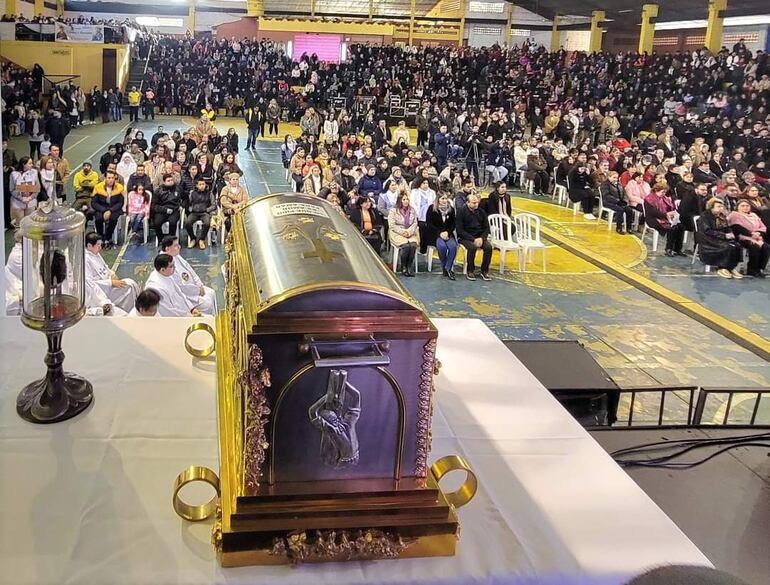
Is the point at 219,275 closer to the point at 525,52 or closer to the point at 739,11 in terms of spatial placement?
the point at 525,52

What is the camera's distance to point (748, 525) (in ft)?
7.80

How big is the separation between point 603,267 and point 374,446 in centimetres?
662

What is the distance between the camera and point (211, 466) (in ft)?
5.69

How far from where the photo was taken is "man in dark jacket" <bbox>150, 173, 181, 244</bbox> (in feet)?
24.1

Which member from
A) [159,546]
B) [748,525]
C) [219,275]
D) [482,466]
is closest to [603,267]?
[219,275]

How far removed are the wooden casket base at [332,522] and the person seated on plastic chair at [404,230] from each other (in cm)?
561

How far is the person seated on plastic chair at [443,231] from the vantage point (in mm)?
7152

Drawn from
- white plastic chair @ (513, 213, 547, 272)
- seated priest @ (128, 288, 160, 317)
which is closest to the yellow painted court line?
white plastic chair @ (513, 213, 547, 272)

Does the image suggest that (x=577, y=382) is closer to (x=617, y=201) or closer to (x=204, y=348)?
(x=204, y=348)

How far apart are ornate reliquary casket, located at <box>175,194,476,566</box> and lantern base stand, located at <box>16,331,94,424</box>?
540 millimetres

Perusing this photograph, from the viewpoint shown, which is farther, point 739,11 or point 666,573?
point 739,11

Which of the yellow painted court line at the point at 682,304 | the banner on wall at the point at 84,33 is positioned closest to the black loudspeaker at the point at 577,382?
the yellow painted court line at the point at 682,304

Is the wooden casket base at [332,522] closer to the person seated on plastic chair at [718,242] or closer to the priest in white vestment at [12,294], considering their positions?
the priest in white vestment at [12,294]

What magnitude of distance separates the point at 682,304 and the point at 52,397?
19.5ft
